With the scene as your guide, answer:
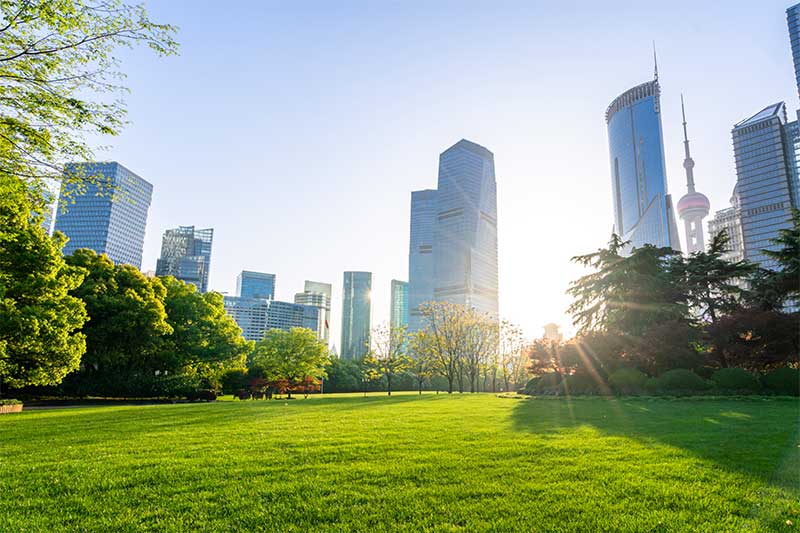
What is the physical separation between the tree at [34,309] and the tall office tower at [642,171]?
7045 inches

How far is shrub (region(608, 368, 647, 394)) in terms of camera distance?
2155 centimetres

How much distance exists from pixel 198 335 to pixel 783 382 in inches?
1408

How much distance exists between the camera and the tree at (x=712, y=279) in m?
26.4

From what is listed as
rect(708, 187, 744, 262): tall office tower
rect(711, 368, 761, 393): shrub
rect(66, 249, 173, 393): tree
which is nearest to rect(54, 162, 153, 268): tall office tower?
rect(66, 249, 173, 393): tree

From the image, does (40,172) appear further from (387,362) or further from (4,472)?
(387,362)

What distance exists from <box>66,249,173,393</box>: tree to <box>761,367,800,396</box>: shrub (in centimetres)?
3418

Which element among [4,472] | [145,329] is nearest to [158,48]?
[4,472]

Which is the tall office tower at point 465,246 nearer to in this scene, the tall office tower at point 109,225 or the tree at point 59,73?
the tall office tower at point 109,225

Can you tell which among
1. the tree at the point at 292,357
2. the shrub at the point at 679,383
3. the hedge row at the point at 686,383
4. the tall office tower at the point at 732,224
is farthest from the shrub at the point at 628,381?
the tall office tower at the point at 732,224

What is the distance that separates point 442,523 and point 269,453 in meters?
3.96

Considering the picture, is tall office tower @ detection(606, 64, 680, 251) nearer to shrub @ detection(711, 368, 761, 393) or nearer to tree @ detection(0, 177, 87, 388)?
shrub @ detection(711, 368, 761, 393)

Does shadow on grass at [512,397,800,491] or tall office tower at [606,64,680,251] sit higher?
tall office tower at [606,64,680,251]

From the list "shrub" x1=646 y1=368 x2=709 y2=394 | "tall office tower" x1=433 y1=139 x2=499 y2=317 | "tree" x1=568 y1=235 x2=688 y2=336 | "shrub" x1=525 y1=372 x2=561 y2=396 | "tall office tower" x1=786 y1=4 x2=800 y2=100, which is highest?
"tall office tower" x1=786 y1=4 x2=800 y2=100

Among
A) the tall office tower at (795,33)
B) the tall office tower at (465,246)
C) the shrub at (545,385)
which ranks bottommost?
the shrub at (545,385)
